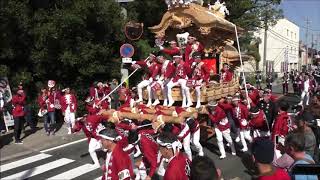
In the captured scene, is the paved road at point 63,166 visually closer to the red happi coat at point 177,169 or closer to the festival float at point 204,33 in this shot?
the festival float at point 204,33

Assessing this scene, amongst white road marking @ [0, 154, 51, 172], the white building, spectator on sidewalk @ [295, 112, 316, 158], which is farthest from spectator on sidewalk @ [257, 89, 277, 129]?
the white building

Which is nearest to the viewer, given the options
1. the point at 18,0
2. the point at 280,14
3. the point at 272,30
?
the point at 18,0

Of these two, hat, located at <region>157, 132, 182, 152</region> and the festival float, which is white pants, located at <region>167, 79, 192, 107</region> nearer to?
the festival float

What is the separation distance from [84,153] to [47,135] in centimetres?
301

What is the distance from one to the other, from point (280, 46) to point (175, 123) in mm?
51345

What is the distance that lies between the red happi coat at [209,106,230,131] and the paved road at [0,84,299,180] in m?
0.89

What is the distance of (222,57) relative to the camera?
15.2m

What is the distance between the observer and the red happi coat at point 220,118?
10766 millimetres

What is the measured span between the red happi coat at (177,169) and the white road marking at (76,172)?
17.8 ft

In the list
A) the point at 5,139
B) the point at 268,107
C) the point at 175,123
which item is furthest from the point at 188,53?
the point at 5,139

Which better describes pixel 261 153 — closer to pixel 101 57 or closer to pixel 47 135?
pixel 47 135

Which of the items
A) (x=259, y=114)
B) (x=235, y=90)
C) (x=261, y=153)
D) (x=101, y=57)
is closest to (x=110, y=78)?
(x=101, y=57)

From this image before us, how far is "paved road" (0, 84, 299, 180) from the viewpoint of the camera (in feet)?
32.2

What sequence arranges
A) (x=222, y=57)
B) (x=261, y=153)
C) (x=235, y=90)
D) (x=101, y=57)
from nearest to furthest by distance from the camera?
1. (x=261, y=153)
2. (x=235, y=90)
3. (x=222, y=57)
4. (x=101, y=57)
